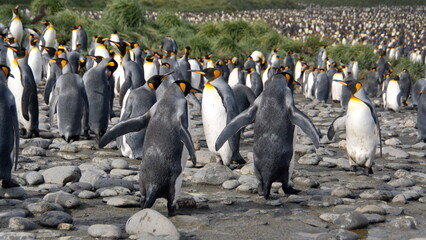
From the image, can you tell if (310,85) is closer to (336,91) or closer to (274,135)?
(336,91)

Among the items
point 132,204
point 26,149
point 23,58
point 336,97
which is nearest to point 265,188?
point 132,204

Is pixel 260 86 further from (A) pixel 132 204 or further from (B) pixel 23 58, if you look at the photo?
(A) pixel 132 204

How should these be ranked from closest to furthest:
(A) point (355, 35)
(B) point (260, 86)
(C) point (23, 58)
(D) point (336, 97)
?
(C) point (23, 58)
(B) point (260, 86)
(D) point (336, 97)
(A) point (355, 35)

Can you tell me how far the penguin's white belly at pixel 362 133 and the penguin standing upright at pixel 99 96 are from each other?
3.00m

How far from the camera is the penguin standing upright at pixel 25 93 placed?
293 inches

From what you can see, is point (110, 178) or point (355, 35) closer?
point (110, 178)

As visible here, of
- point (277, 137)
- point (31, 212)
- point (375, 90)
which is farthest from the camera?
point (375, 90)

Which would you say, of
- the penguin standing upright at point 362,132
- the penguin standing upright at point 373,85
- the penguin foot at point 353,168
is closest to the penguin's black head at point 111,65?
the penguin standing upright at point 362,132

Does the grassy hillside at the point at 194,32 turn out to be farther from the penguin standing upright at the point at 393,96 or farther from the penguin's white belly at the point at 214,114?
the penguin's white belly at the point at 214,114

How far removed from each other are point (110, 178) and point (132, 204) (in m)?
0.84

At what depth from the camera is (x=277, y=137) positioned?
5.31 metres

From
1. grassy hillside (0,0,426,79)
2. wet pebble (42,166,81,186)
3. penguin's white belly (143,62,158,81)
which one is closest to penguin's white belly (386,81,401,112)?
penguin's white belly (143,62,158,81)

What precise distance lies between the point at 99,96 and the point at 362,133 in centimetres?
324

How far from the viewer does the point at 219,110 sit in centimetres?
687
